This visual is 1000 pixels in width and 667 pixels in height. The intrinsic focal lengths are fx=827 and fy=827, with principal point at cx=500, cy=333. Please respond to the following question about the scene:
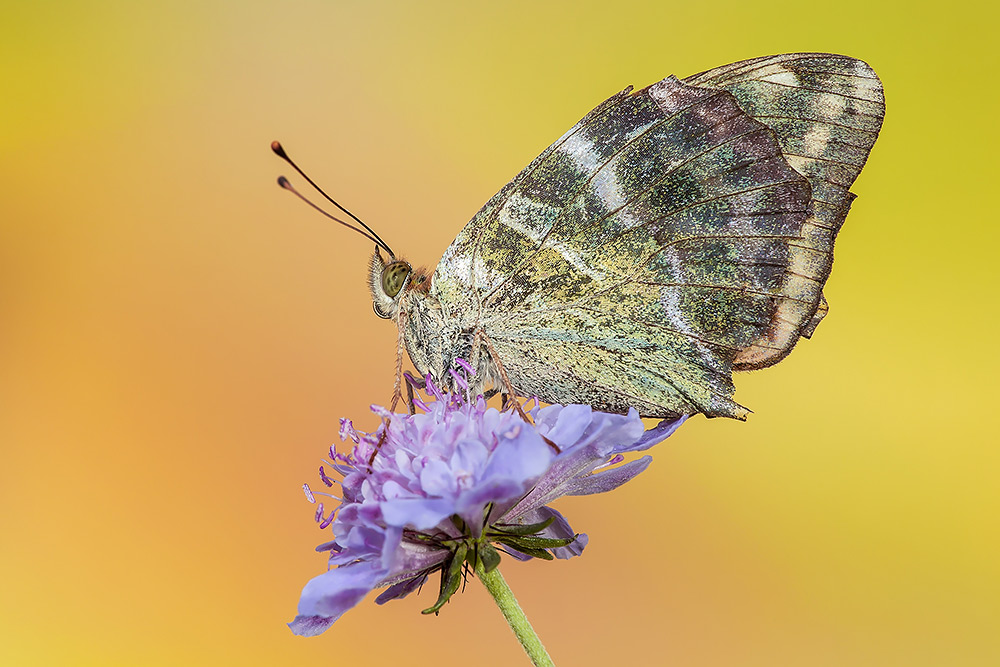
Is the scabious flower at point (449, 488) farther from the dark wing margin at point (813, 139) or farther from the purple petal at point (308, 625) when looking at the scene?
the dark wing margin at point (813, 139)

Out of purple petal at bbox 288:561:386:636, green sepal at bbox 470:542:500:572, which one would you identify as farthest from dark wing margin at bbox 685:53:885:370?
purple petal at bbox 288:561:386:636

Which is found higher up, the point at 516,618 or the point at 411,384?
the point at 411,384

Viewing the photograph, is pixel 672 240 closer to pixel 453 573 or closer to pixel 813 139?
pixel 813 139

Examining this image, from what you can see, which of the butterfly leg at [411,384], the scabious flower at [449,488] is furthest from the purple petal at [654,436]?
the butterfly leg at [411,384]

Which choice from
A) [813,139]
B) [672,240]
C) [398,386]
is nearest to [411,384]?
[398,386]

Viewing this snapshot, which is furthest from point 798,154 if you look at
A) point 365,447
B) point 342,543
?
point 342,543
